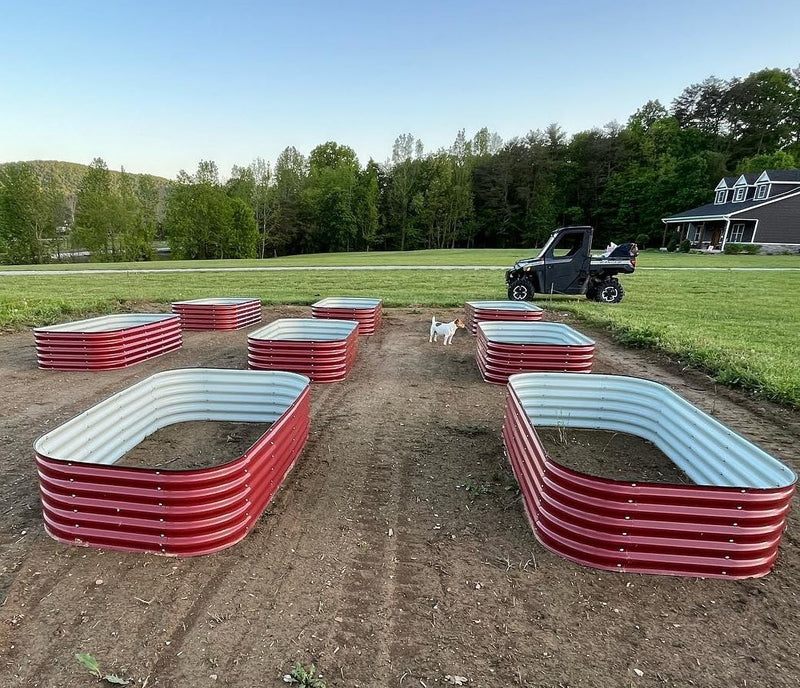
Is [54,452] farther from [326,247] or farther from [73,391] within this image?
[326,247]

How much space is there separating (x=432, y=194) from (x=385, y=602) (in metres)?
68.5

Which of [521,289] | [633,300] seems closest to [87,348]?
[521,289]

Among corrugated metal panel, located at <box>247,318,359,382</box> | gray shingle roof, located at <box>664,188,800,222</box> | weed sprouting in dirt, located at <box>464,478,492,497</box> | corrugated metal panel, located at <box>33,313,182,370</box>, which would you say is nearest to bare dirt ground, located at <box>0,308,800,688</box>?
weed sprouting in dirt, located at <box>464,478,492,497</box>

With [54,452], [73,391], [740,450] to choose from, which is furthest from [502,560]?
[73,391]

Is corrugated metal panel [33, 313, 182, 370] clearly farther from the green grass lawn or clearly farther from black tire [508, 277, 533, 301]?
the green grass lawn

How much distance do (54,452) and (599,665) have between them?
466 cm

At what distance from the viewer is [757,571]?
3.49 meters

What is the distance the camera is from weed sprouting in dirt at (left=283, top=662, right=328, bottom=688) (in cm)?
254

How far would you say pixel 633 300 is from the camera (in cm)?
1769

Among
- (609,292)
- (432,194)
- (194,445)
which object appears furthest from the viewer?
(432,194)

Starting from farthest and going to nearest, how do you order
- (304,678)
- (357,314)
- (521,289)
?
(521,289) → (357,314) → (304,678)

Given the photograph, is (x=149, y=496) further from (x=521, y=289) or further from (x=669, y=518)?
(x=521, y=289)

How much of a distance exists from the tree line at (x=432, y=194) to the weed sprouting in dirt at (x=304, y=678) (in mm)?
64860

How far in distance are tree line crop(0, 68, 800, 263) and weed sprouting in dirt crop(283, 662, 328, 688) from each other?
64860mm
